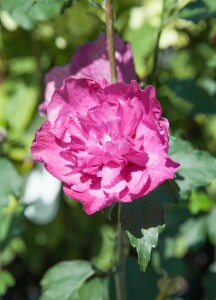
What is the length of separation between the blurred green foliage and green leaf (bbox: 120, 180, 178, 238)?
31cm

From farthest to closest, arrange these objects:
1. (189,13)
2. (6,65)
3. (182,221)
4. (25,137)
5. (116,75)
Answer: (6,65) → (25,137) → (182,221) → (189,13) → (116,75)

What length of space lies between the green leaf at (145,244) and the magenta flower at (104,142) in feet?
0.26

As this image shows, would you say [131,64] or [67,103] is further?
[131,64]

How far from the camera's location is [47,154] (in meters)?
0.95

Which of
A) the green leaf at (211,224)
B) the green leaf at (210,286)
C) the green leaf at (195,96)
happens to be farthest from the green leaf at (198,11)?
the green leaf at (210,286)

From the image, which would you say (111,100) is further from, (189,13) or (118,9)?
(118,9)

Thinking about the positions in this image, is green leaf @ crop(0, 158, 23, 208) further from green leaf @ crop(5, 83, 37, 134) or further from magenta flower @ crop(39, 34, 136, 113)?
green leaf @ crop(5, 83, 37, 134)

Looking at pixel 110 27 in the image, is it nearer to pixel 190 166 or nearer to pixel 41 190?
pixel 190 166

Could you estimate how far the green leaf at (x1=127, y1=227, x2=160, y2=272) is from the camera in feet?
3.03

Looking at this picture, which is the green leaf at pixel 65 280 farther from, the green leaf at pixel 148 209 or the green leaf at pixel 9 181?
the green leaf at pixel 148 209

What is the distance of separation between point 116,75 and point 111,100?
0.13 meters

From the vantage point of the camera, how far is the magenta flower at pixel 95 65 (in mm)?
1094

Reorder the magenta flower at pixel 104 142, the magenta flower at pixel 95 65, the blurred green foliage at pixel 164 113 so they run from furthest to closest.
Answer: the blurred green foliage at pixel 164 113, the magenta flower at pixel 95 65, the magenta flower at pixel 104 142

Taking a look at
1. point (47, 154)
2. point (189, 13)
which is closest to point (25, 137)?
point (189, 13)
